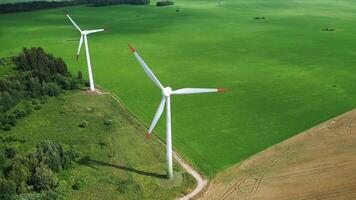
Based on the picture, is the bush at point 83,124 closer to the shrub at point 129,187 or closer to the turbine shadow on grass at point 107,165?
the turbine shadow on grass at point 107,165

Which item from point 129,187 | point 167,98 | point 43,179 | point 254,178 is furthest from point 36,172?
point 254,178

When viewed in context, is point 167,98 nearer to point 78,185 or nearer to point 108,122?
point 78,185

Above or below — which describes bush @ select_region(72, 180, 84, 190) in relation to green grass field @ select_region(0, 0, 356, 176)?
below

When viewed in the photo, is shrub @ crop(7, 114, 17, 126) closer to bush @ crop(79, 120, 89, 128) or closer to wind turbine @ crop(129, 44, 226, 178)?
bush @ crop(79, 120, 89, 128)

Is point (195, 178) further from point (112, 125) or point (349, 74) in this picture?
point (349, 74)

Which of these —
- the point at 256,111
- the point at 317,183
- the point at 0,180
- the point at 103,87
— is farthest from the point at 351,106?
the point at 0,180

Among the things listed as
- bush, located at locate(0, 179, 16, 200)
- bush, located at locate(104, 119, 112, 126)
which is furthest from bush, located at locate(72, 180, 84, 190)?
bush, located at locate(104, 119, 112, 126)
